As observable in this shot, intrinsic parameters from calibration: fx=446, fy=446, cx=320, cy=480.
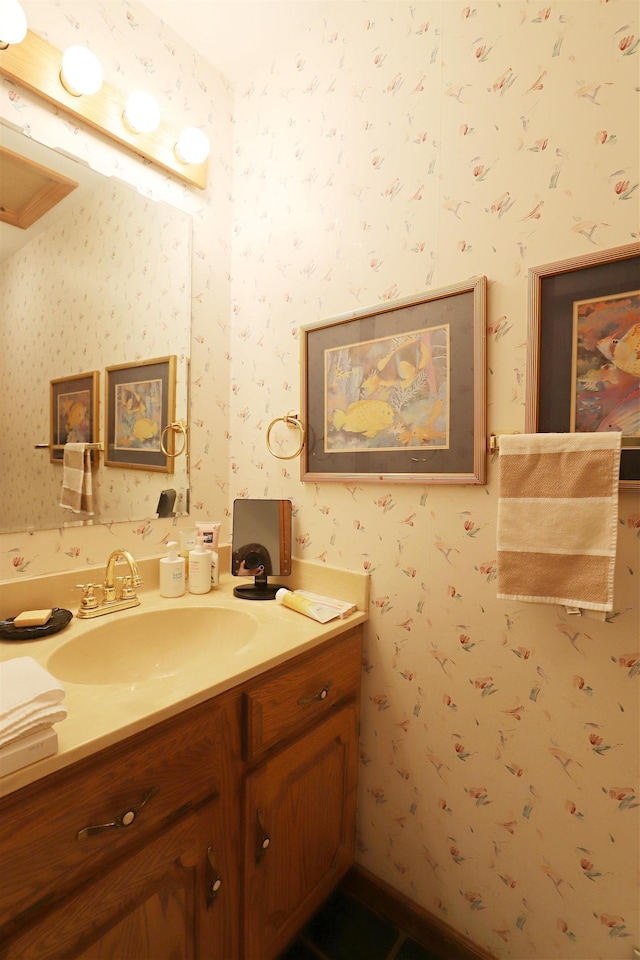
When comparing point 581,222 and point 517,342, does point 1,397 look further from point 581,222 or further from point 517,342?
point 581,222

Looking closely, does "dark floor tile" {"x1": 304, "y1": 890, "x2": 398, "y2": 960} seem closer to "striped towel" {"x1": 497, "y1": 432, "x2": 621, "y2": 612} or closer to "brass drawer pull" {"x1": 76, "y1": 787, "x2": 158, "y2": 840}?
"brass drawer pull" {"x1": 76, "y1": 787, "x2": 158, "y2": 840}

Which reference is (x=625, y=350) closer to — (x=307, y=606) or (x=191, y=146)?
(x=307, y=606)

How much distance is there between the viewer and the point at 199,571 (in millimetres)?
1299

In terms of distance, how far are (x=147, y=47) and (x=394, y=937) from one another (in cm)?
251

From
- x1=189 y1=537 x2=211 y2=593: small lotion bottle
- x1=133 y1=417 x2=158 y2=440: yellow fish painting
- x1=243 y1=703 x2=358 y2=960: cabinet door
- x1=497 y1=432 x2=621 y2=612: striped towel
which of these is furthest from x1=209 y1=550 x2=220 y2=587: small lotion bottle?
x1=497 y1=432 x2=621 y2=612: striped towel

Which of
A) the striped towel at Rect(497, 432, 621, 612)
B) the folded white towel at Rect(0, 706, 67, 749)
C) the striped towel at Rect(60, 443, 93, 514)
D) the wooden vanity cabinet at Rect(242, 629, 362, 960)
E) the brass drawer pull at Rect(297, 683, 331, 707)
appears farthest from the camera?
the striped towel at Rect(60, 443, 93, 514)

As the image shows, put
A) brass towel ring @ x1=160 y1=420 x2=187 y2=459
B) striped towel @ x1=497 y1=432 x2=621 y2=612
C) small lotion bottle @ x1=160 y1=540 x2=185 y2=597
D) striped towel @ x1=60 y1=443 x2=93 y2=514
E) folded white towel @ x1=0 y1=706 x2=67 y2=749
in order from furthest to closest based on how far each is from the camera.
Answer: brass towel ring @ x1=160 y1=420 x2=187 y2=459 < small lotion bottle @ x1=160 y1=540 x2=185 y2=597 < striped towel @ x1=60 y1=443 x2=93 y2=514 < striped towel @ x1=497 y1=432 x2=621 y2=612 < folded white towel @ x1=0 y1=706 x2=67 y2=749

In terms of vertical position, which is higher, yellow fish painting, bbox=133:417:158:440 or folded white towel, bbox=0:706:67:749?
yellow fish painting, bbox=133:417:158:440

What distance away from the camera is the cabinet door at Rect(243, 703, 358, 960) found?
0.94m

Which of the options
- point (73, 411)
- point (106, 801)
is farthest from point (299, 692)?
point (73, 411)

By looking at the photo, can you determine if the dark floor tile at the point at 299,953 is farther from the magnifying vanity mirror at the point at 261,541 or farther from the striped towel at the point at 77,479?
the striped towel at the point at 77,479

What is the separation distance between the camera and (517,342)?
0.98 m

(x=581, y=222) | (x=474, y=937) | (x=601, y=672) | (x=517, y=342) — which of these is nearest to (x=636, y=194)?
(x=581, y=222)

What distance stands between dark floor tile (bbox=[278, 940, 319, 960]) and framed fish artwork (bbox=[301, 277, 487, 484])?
46.5 inches
